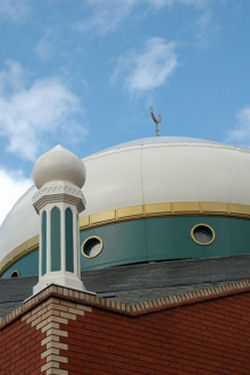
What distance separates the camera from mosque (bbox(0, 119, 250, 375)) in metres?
9.13

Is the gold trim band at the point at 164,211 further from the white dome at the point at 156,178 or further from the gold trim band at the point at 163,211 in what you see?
the white dome at the point at 156,178

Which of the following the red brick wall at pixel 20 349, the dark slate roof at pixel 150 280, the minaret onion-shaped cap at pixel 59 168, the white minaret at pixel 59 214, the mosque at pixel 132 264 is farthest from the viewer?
the dark slate roof at pixel 150 280

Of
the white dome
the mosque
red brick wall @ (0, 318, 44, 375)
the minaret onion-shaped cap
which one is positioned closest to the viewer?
red brick wall @ (0, 318, 44, 375)

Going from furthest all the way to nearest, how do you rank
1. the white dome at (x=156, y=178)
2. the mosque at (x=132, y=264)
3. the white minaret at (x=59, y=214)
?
the white dome at (x=156, y=178)
the white minaret at (x=59, y=214)
the mosque at (x=132, y=264)

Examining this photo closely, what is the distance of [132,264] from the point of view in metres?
18.0

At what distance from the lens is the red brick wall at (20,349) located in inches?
350

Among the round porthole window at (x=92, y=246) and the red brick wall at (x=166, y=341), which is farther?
the round porthole window at (x=92, y=246)

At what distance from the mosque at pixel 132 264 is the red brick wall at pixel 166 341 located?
0.05ft

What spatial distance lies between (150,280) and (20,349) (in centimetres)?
469

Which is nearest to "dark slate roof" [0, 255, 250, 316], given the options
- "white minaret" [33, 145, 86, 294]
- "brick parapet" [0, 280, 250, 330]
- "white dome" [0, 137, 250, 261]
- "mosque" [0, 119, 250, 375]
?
"mosque" [0, 119, 250, 375]

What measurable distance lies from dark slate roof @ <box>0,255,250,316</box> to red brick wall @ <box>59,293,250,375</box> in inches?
39.5

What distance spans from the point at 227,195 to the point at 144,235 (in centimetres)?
237

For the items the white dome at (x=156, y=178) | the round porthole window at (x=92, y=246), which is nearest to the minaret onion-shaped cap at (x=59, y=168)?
the round porthole window at (x=92, y=246)

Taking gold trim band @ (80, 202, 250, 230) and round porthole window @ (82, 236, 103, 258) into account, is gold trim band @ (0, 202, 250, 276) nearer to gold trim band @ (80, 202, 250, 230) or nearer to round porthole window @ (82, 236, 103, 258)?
gold trim band @ (80, 202, 250, 230)
